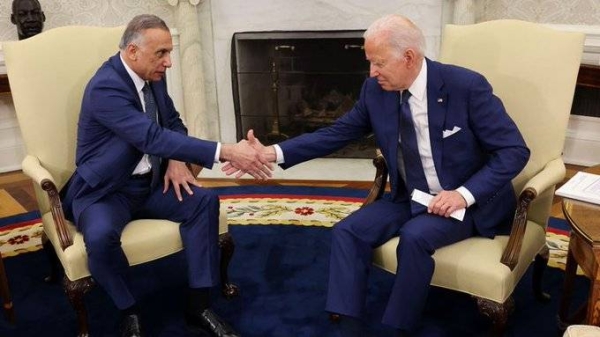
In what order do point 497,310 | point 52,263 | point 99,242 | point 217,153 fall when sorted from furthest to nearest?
point 52,263, point 217,153, point 99,242, point 497,310

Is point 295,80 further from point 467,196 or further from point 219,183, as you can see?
point 467,196

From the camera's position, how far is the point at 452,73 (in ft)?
6.30

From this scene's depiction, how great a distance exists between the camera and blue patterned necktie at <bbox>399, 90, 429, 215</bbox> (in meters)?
1.94

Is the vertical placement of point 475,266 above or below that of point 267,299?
above

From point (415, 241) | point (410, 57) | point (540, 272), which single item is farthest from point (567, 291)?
point (410, 57)

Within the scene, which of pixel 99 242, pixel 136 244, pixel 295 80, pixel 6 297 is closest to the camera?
pixel 99 242

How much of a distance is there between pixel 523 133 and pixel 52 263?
1846 mm

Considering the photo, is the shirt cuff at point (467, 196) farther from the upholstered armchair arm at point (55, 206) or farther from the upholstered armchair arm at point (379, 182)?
the upholstered armchair arm at point (55, 206)

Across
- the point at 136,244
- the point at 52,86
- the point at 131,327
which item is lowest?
the point at 131,327

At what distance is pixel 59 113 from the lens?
2.24 meters

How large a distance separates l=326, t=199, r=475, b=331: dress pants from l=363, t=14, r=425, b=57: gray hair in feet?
1.69

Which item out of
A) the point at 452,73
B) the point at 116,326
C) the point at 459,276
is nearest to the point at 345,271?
the point at 459,276

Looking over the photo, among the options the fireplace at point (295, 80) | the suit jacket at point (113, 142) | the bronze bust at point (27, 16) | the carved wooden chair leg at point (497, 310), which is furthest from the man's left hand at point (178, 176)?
the fireplace at point (295, 80)

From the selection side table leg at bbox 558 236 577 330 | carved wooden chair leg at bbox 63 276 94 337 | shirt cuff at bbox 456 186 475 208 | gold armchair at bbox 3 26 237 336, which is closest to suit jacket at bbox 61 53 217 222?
gold armchair at bbox 3 26 237 336
